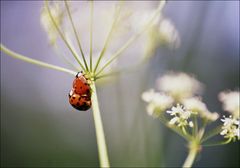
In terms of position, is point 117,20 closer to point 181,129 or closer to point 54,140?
point 181,129

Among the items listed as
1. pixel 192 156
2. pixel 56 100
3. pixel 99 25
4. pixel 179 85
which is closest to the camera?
pixel 192 156

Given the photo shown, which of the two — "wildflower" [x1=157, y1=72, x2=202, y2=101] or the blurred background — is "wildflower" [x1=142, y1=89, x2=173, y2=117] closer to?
"wildflower" [x1=157, y1=72, x2=202, y2=101]

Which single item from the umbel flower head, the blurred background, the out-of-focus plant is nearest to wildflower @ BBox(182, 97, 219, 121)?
the out-of-focus plant

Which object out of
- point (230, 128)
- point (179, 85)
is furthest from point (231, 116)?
point (179, 85)

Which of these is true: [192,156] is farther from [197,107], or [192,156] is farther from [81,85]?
[81,85]

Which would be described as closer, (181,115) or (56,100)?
(181,115)

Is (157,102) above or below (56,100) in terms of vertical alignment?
below
